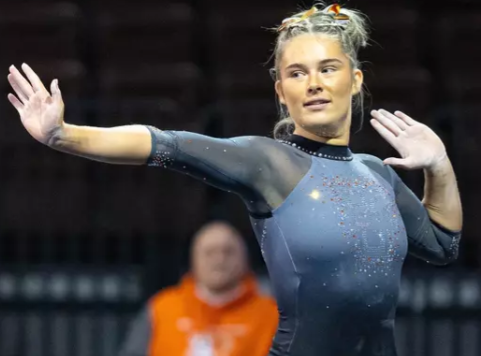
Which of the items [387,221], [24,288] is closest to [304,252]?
[387,221]

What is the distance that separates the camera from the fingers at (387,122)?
10.9ft

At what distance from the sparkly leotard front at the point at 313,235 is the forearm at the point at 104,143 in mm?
50

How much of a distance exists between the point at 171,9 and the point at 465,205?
2461mm

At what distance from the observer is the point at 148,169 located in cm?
632

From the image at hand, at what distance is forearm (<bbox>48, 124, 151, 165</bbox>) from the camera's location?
116 inches

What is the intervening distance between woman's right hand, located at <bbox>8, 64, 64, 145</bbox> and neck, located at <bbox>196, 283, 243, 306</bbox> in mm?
2201

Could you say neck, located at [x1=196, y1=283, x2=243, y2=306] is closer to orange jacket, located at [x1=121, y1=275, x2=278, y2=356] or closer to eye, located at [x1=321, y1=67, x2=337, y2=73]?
orange jacket, located at [x1=121, y1=275, x2=278, y2=356]

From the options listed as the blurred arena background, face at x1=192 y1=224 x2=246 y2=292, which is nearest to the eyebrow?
face at x1=192 y1=224 x2=246 y2=292

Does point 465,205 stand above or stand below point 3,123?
below

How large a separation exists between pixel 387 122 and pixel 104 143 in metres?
0.94

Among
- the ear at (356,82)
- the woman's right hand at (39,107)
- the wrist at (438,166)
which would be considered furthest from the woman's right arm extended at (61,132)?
the wrist at (438,166)

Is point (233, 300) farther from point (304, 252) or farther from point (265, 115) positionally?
point (304, 252)

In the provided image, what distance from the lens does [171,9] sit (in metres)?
7.30

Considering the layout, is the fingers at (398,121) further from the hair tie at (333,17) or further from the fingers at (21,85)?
the fingers at (21,85)
